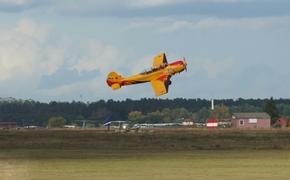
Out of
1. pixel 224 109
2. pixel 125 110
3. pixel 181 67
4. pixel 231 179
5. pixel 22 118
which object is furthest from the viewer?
pixel 224 109

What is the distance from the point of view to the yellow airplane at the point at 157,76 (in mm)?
50062

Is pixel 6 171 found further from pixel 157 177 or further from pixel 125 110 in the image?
pixel 125 110

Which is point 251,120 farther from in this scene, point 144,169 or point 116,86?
point 144,169

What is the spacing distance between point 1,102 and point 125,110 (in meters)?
69.7

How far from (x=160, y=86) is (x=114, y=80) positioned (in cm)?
493

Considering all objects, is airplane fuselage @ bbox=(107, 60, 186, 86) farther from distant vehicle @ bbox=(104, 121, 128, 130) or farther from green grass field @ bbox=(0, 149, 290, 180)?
distant vehicle @ bbox=(104, 121, 128, 130)

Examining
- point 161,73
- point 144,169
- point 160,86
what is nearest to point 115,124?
point 161,73

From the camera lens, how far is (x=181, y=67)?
52.0 metres

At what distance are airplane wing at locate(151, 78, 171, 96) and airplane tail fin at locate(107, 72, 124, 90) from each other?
4.13 meters

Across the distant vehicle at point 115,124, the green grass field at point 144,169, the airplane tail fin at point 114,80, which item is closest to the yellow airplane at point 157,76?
the airplane tail fin at point 114,80

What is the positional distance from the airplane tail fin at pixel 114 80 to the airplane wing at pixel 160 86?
4.13m

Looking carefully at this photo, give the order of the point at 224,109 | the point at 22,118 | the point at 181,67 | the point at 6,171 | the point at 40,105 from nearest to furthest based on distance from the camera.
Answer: the point at 6,171
the point at 181,67
the point at 22,118
the point at 40,105
the point at 224,109

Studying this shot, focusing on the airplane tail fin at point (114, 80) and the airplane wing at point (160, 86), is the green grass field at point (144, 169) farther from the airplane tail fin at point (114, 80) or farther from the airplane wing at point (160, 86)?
the airplane tail fin at point (114, 80)

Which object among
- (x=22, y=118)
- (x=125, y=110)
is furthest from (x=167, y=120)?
(x=22, y=118)
